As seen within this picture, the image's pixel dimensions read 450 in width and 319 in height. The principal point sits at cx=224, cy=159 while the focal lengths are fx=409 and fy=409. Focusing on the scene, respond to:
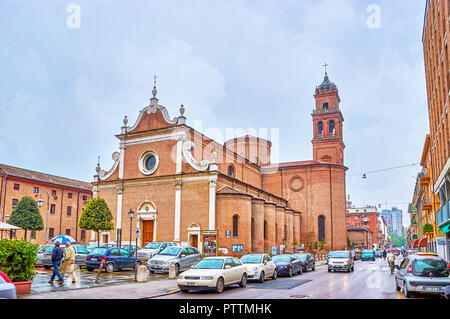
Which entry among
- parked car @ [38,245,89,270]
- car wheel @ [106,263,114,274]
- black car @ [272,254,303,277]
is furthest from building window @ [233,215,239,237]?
car wheel @ [106,263,114,274]

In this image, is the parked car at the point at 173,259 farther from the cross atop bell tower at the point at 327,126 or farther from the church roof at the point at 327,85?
the church roof at the point at 327,85

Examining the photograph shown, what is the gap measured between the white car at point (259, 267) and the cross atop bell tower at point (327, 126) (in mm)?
47170

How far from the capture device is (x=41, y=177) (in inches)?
2195

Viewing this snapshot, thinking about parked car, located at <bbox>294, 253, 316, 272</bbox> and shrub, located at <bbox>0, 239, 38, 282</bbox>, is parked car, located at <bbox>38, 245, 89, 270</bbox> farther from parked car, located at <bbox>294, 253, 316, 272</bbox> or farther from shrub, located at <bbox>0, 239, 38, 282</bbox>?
parked car, located at <bbox>294, 253, 316, 272</bbox>

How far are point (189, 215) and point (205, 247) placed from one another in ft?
31.2

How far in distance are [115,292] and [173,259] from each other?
8.79m

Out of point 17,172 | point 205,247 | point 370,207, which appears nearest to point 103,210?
point 205,247

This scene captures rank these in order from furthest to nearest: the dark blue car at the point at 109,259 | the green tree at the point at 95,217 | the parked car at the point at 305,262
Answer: the green tree at the point at 95,217 → the parked car at the point at 305,262 → the dark blue car at the point at 109,259

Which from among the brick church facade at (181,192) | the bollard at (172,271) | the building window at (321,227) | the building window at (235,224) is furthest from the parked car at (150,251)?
the building window at (321,227)

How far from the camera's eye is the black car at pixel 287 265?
23797 millimetres

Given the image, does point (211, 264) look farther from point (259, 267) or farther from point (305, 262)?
point (305, 262)

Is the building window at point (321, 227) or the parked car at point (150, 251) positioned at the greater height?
the building window at point (321, 227)

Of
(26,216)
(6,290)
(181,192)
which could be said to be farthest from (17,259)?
(26,216)
